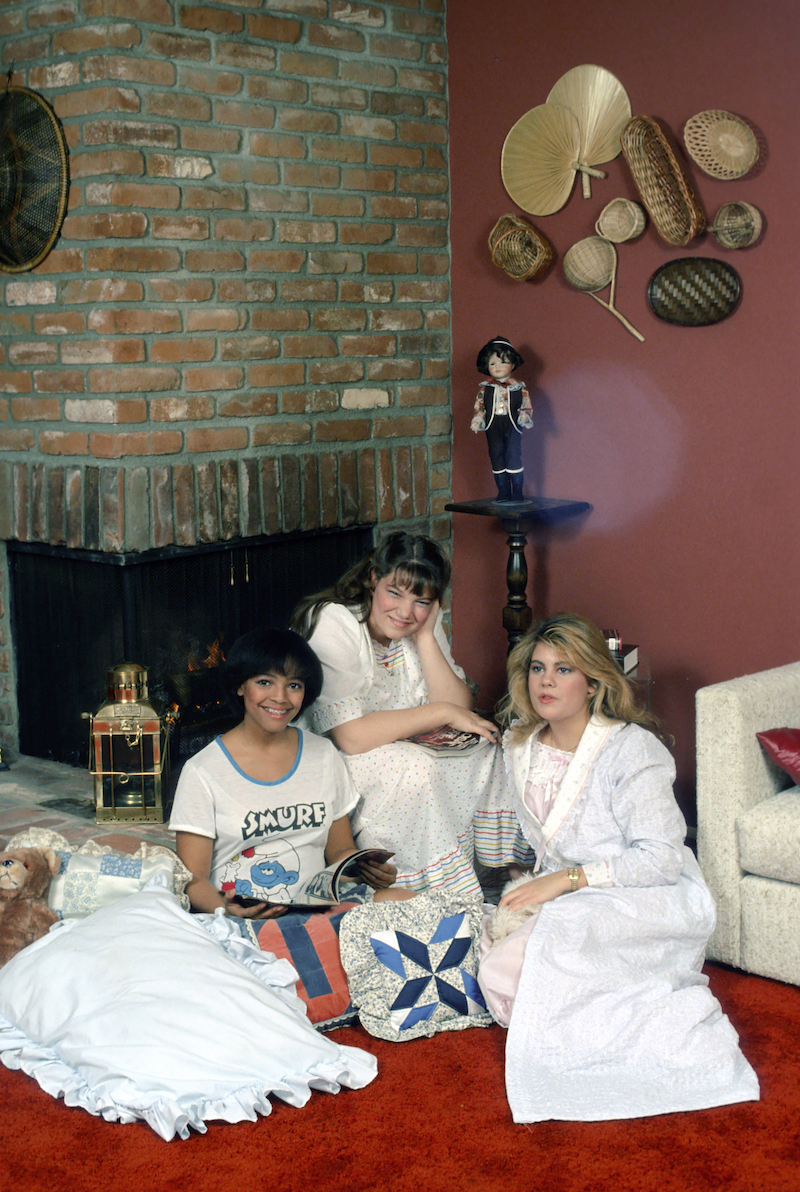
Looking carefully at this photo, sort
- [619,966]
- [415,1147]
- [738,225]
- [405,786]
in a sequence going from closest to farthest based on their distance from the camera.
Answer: [415,1147]
[619,966]
[405,786]
[738,225]

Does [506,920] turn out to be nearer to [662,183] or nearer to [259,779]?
[259,779]

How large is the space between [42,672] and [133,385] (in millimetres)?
901

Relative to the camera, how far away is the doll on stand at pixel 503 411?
319 centimetres

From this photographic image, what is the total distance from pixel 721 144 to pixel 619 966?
1.95 m

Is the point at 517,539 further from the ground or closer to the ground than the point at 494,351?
closer to the ground

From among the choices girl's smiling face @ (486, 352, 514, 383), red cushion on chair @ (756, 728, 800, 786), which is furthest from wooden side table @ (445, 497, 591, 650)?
red cushion on chair @ (756, 728, 800, 786)

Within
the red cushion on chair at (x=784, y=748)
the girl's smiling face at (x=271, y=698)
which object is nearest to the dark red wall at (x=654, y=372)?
the red cushion on chair at (x=784, y=748)

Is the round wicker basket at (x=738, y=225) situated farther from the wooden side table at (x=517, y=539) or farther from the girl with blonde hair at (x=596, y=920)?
the girl with blonde hair at (x=596, y=920)

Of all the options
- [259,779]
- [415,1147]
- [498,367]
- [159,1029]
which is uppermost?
[498,367]

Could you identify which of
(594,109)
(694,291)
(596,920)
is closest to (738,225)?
(694,291)

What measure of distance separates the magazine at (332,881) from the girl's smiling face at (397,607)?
1.54 ft

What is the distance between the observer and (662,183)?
3.00m

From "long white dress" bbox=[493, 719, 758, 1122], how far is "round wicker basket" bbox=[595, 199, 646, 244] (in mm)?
1416

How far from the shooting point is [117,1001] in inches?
76.4
